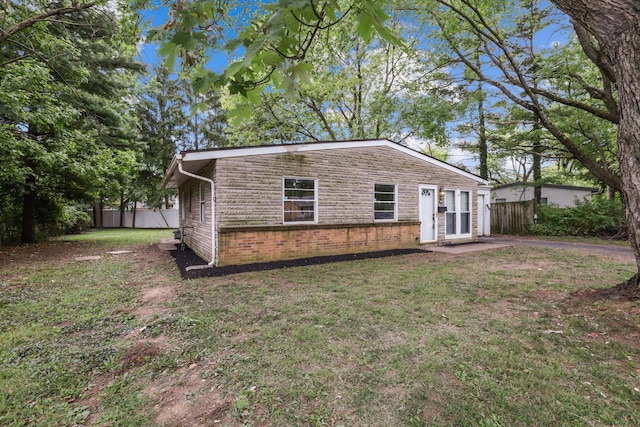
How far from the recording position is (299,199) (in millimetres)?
8258

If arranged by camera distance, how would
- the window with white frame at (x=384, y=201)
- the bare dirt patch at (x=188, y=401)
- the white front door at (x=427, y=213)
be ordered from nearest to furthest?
the bare dirt patch at (x=188, y=401), the window with white frame at (x=384, y=201), the white front door at (x=427, y=213)

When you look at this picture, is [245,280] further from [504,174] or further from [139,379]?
[504,174]

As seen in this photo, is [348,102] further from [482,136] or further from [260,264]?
[260,264]

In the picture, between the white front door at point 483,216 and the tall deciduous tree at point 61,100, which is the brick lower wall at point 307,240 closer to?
the tall deciduous tree at point 61,100

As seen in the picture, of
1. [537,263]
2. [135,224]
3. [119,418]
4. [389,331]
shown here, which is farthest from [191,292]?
[135,224]

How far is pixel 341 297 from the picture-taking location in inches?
181

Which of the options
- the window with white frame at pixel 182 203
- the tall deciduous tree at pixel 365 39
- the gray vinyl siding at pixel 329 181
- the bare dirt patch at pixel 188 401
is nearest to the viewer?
the tall deciduous tree at pixel 365 39

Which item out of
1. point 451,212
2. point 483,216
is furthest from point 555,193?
point 451,212

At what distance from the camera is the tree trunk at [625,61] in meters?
2.87

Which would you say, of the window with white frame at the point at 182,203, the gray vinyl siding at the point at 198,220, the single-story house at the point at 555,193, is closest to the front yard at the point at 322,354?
the gray vinyl siding at the point at 198,220

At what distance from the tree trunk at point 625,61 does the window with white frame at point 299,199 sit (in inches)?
244

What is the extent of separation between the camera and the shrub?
40.4ft

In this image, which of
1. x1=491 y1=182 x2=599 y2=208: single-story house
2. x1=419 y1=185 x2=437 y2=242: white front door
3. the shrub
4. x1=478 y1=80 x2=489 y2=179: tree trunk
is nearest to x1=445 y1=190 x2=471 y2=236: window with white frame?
x1=419 y1=185 x2=437 y2=242: white front door

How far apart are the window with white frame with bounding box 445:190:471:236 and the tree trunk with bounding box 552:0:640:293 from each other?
8.12 meters
